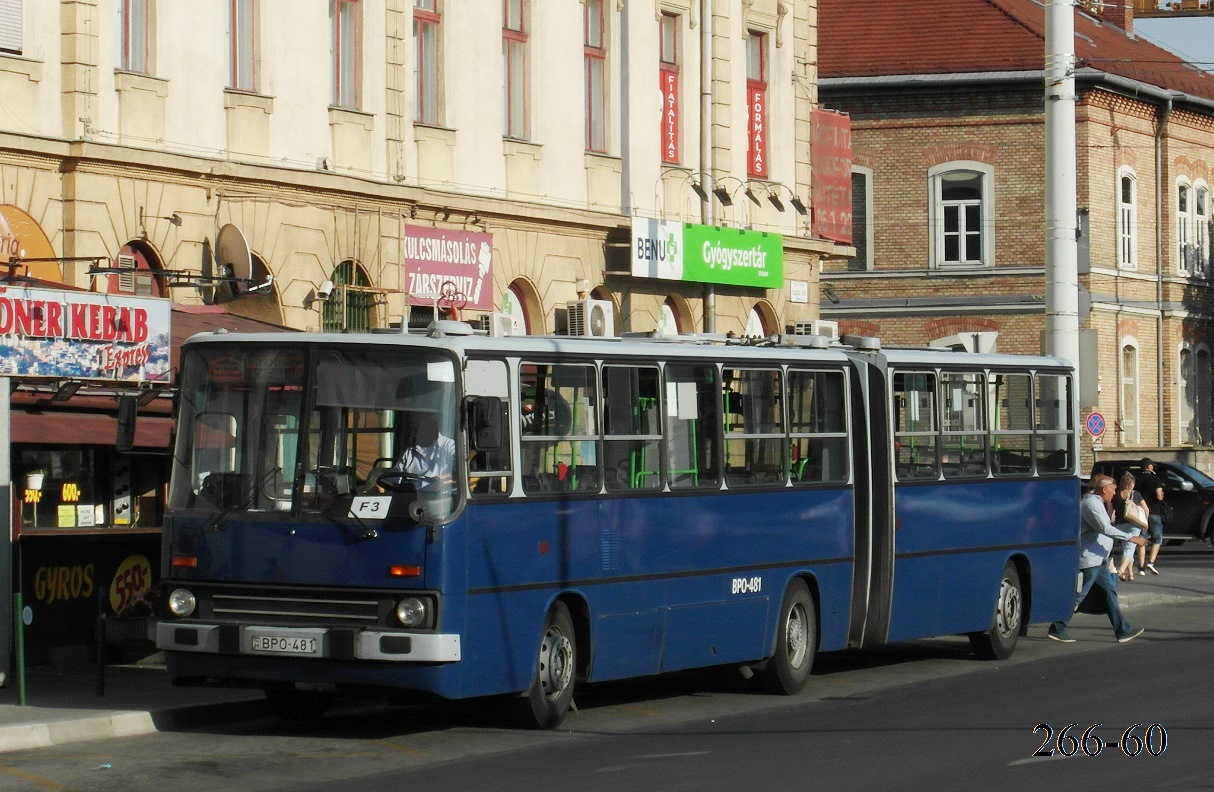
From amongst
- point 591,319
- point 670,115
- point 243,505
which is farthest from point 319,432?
point 670,115

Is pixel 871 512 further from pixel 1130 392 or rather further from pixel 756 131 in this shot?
pixel 1130 392

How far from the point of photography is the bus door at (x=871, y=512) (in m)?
18.1

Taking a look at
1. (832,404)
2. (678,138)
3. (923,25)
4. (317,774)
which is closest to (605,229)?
(678,138)

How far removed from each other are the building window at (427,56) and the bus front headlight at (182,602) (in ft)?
47.2

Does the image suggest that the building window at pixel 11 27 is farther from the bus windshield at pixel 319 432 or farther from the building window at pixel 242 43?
the bus windshield at pixel 319 432

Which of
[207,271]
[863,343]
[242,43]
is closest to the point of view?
[863,343]

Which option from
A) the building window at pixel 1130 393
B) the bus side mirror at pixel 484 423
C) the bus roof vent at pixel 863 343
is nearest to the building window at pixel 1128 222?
the building window at pixel 1130 393

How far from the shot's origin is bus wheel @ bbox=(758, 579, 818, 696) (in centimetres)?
1705

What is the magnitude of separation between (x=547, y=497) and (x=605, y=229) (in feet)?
55.8

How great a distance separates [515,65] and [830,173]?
886 centimetres

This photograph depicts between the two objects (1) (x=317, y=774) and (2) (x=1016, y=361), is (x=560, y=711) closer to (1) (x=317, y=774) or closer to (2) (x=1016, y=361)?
(1) (x=317, y=774)

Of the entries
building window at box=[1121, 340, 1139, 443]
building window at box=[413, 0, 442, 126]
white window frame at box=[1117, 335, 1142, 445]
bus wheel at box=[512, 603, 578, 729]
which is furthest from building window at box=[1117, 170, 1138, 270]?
bus wheel at box=[512, 603, 578, 729]

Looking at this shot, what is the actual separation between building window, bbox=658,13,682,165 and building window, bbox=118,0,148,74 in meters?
10.8

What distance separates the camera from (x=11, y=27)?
2147 centimetres
